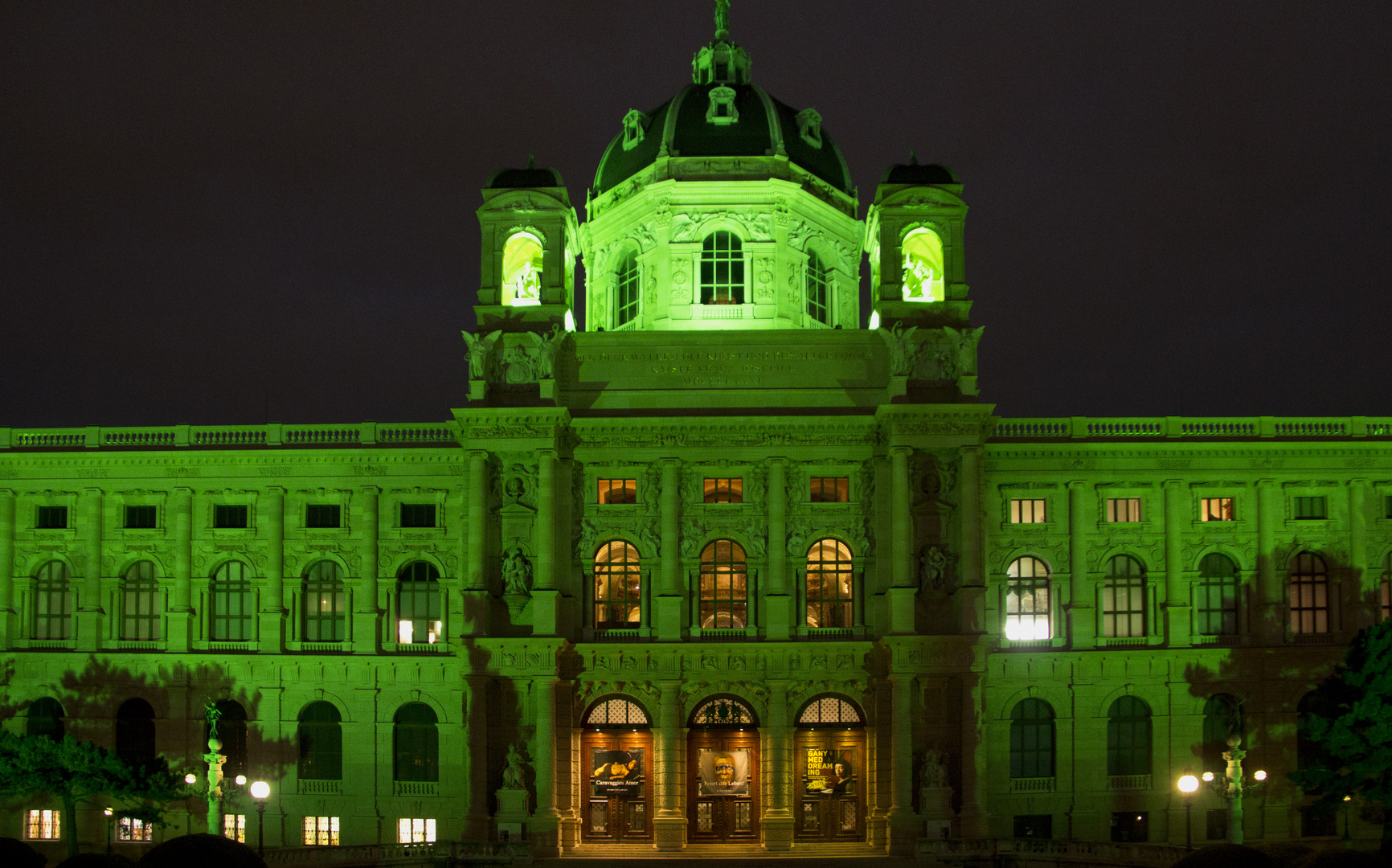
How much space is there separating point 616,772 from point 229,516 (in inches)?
724

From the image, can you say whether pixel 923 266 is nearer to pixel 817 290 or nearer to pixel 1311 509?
pixel 817 290

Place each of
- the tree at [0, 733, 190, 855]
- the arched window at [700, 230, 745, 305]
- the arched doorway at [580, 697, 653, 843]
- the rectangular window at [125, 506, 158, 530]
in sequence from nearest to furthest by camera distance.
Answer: the tree at [0, 733, 190, 855], the arched doorway at [580, 697, 653, 843], the rectangular window at [125, 506, 158, 530], the arched window at [700, 230, 745, 305]

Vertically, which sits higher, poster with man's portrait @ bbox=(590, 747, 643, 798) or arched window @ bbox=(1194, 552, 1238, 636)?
arched window @ bbox=(1194, 552, 1238, 636)

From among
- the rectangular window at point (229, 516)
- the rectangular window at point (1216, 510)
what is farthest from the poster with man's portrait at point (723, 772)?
the rectangular window at point (229, 516)

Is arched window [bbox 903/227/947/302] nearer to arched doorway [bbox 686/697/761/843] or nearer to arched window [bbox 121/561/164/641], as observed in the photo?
arched doorway [bbox 686/697/761/843]

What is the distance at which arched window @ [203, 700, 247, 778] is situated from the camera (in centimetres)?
5559

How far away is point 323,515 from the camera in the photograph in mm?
56656

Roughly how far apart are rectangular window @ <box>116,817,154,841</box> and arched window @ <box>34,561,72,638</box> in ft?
26.2

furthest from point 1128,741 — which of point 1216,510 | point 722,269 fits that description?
point 722,269

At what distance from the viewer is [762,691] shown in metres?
53.3

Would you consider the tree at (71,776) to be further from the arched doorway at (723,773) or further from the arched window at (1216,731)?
the arched window at (1216,731)

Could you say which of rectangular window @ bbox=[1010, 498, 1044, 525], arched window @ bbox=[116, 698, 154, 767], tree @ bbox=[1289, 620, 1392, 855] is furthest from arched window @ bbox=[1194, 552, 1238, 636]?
arched window @ bbox=[116, 698, 154, 767]

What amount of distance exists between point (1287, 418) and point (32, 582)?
49927mm

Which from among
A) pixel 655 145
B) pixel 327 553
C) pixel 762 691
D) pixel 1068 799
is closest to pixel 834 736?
pixel 762 691
